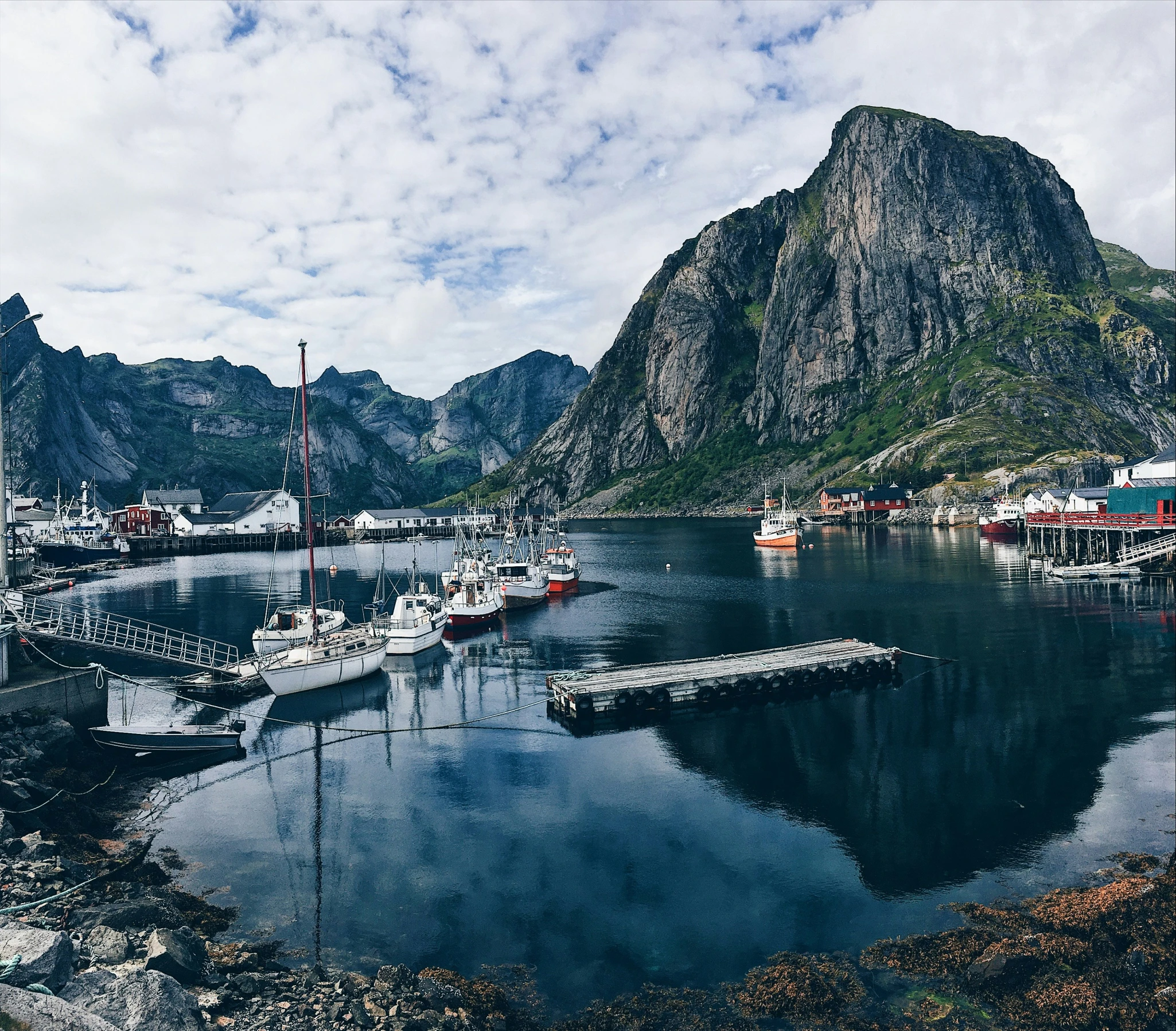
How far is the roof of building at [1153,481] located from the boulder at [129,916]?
113m

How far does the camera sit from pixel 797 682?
46812 millimetres

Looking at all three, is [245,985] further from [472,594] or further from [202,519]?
[202,519]

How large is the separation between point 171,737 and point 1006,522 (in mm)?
157225

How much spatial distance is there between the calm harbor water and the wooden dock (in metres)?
1.61

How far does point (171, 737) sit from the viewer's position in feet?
117

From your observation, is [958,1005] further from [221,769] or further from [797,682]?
[221,769]

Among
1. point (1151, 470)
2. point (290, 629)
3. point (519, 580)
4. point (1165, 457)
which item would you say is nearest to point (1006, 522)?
point (1151, 470)

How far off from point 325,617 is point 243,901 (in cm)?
3615

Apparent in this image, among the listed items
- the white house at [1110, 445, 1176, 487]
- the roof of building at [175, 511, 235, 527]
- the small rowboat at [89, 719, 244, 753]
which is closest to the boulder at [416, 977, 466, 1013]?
the small rowboat at [89, 719, 244, 753]

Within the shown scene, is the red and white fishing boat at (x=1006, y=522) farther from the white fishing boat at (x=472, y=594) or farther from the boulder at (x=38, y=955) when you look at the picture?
the boulder at (x=38, y=955)

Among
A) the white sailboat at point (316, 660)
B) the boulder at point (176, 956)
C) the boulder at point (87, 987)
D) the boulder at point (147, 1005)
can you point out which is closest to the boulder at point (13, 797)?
the boulder at point (176, 956)

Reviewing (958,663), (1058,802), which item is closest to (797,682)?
(958,663)

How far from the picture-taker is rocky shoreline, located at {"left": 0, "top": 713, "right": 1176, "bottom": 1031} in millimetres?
16047

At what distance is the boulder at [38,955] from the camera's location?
1442cm
